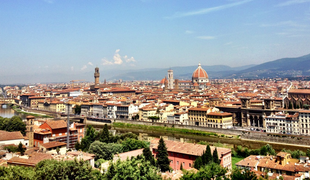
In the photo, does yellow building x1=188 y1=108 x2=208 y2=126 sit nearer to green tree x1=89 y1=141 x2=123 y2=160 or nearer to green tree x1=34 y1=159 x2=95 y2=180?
green tree x1=89 y1=141 x2=123 y2=160

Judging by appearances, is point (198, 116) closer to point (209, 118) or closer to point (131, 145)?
point (209, 118)

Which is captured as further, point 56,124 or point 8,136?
point 56,124

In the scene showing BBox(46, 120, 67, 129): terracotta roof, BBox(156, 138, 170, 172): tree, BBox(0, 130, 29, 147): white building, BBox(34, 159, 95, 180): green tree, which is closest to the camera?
→ BBox(34, 159, 95, 180): green tree

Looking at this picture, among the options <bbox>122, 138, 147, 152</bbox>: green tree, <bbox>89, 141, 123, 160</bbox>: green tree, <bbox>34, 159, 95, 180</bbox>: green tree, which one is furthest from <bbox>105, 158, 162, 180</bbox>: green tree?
<bbox>122, 138, 147, 152</bbox>: green tree

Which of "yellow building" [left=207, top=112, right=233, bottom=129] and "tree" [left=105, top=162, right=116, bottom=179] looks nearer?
"tree" [left=105, top=162, right=116, bottom=179]

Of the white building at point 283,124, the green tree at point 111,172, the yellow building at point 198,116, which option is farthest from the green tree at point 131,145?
the yellow building at point 198,116

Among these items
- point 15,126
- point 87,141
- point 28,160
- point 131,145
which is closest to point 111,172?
point 28,160

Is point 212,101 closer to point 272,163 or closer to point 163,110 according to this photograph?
point 163,110

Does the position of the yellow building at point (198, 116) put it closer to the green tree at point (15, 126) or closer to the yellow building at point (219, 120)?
the yellow building at point (219, 120)

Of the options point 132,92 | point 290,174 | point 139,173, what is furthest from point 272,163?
point 132,92

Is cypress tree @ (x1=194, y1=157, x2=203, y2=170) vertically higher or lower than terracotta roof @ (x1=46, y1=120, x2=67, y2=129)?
lower

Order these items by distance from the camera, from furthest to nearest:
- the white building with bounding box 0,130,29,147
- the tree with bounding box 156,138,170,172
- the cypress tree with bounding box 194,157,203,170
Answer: the white building with bounding box 0,130,29,147, the tree with bounding box 156,138,170,172, the cypress tree with bounding box 194,157,203,170
